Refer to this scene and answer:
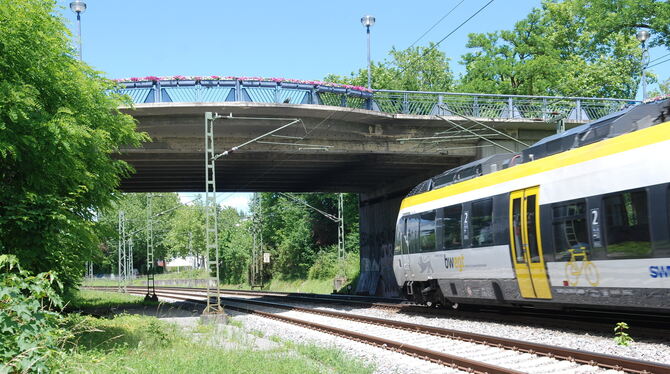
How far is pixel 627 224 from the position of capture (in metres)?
10.7

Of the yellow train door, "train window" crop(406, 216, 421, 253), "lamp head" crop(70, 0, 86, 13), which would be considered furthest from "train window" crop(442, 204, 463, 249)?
"lamp head" crop(70, 0, 86, 13)

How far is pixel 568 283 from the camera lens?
12211 mm

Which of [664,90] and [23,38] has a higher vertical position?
[664,90]

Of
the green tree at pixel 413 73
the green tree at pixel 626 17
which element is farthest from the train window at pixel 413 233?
the green tree at pixel 413 73

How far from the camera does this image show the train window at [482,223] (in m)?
14.7

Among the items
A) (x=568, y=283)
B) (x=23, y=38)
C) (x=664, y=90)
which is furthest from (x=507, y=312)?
(x=664, y=90)

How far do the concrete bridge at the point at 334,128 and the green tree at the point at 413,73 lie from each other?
29902 mm

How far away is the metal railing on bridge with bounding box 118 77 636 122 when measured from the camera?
21.4 metres

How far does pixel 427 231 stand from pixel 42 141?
10.1m

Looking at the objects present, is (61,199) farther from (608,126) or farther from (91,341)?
(608,126)

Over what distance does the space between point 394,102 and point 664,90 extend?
3025 cm

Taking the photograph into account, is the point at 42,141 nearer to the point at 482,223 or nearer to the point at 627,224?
the point at 482,223

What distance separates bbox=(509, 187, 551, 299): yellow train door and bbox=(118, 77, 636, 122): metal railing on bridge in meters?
8.59

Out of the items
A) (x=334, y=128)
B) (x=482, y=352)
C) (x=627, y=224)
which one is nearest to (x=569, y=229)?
(x=627, y=224)
